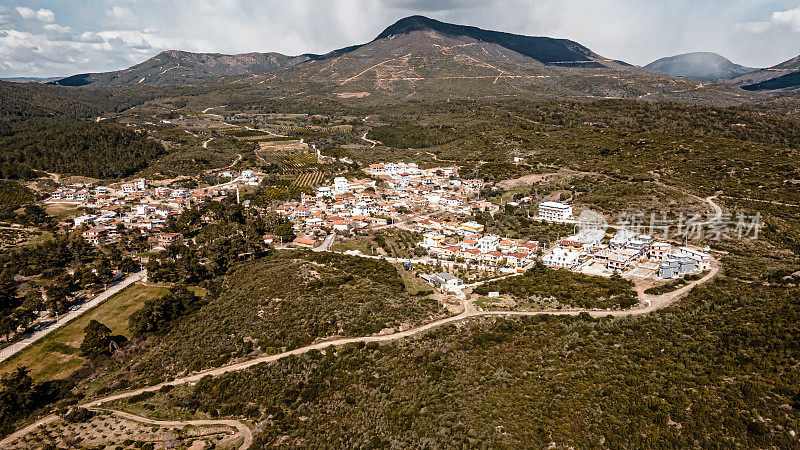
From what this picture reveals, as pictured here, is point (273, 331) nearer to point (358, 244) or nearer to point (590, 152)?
point (358, 244)

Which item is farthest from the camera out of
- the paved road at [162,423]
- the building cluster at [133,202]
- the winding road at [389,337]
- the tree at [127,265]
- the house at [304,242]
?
the building cluster at [133,202]

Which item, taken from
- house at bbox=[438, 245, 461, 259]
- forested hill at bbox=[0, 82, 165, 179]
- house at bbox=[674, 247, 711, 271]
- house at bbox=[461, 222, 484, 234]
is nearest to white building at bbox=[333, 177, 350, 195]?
house at bbox=[461, 222, 484, 234]

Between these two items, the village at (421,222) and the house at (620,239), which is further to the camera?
the house at (620,239)

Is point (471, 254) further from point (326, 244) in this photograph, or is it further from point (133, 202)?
point (133, 202)

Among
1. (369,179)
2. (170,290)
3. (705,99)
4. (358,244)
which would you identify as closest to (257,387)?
(170,290)

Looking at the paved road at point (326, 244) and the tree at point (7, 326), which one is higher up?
the tree at point (7, 326)

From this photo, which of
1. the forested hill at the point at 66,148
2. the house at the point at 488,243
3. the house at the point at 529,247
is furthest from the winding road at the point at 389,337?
the forested hill at the point at 66,148

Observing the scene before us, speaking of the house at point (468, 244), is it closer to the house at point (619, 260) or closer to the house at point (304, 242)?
the house at point (619, 260)

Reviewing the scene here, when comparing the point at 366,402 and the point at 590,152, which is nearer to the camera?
the point at 366,402
